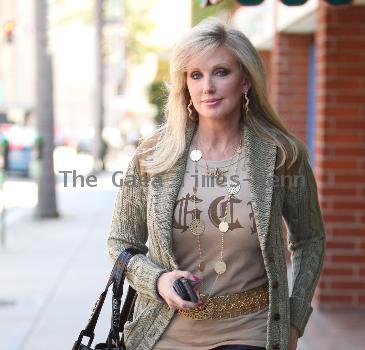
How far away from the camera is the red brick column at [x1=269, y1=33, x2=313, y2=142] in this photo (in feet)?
33.6

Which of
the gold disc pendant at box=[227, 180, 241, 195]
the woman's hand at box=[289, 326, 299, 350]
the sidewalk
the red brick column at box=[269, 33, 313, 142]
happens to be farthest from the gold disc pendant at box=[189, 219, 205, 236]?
the red brick column at box=[269, 33, 313, 142]

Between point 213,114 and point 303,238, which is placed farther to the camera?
point 303,238

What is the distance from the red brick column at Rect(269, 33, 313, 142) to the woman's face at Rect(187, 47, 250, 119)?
24.1 ft

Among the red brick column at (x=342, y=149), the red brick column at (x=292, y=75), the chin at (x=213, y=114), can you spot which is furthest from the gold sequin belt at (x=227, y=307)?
the red brick column at (x=292, y=75)

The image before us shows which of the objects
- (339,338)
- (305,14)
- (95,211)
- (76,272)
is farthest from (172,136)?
(95,211)

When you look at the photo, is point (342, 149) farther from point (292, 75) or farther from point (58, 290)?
point (58, 290)

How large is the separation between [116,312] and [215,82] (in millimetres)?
815

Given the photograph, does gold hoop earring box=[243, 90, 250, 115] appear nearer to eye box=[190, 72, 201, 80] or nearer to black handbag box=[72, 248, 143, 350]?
eye box=[190, 72, 201, 80]

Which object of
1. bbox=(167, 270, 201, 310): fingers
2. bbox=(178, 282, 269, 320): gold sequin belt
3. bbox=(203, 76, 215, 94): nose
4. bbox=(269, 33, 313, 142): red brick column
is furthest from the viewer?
bbox=(269, 33, 313, 142): red brick column

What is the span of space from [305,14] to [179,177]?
587cm

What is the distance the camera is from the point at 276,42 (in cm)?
1038

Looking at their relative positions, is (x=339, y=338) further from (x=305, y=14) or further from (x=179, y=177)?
(x=179, y=177)

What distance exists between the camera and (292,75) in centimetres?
1026

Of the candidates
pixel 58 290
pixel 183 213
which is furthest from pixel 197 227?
pixel 58 290
